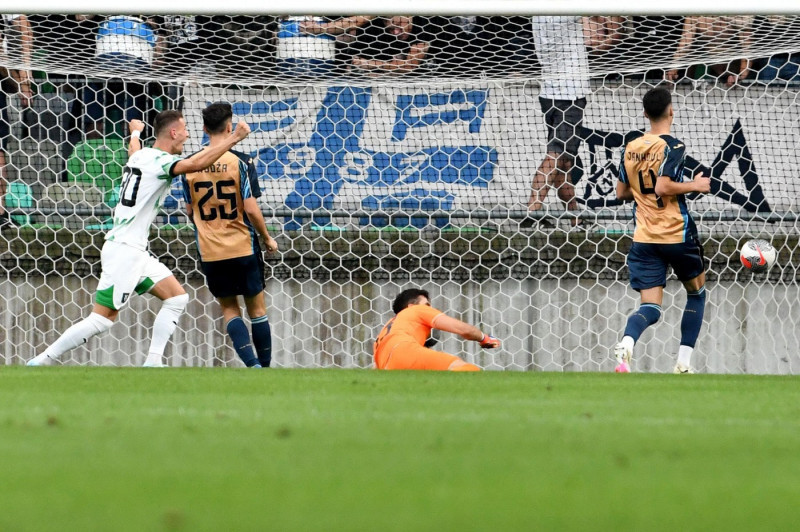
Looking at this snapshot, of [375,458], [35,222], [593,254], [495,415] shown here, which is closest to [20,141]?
[35,222]

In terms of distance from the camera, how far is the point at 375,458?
248cm

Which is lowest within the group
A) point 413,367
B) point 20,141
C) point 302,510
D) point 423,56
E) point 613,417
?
point 413,367

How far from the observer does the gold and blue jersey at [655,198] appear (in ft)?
21.8

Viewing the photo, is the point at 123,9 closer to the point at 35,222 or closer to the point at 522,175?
the point at 35,222

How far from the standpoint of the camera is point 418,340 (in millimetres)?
6371

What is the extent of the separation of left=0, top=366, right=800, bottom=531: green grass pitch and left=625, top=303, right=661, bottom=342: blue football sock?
7.08 ft

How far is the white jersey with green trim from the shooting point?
656cm

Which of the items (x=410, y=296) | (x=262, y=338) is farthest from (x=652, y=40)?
(x=262, y=338)

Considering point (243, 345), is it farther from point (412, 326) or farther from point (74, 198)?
point (74, 198)

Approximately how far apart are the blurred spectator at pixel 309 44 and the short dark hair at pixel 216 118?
133 cm

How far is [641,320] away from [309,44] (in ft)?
10.6

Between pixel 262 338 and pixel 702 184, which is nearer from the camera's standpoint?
pixel 702 184

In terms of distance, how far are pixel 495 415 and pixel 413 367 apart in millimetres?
2803

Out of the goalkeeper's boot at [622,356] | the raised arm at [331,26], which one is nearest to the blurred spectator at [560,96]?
the raised arm at [331,26]
